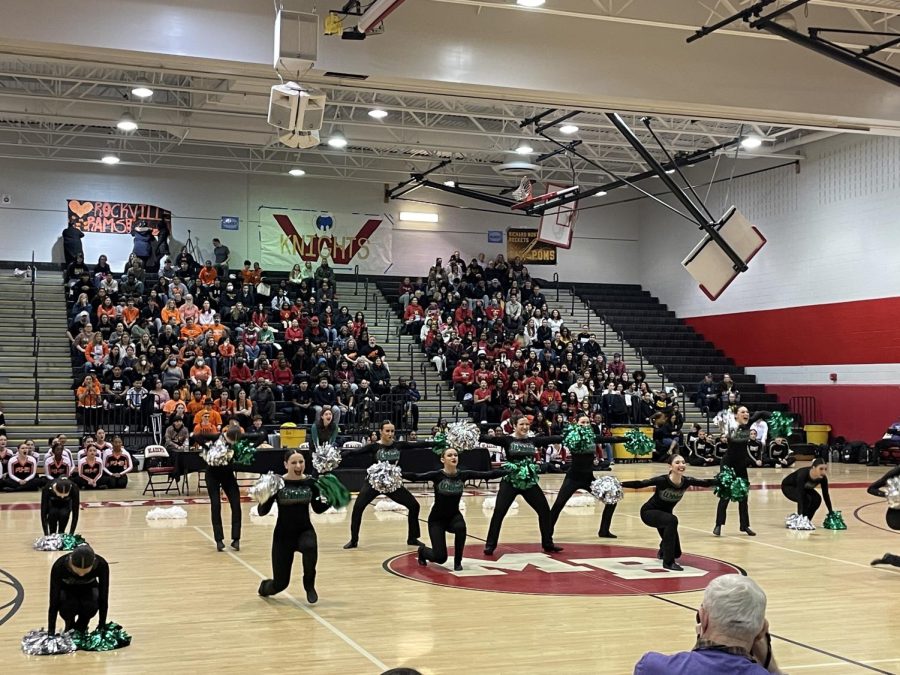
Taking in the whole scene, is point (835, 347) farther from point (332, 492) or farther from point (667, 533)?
point (332, 492)

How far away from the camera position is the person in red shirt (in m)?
28.0

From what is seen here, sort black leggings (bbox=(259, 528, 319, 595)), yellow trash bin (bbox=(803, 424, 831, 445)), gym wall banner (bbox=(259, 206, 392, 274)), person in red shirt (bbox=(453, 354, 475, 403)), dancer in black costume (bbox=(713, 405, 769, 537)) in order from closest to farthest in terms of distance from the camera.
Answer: black leggings (bbox=(259, 528, 319, 595)) < dancer in black costume (bbox=(713, 405, 769, 537)) < person in red shirt (bbox=(453, 354, 475, 403)) < yellow trash bin (bbox=(803, 424, 831, 445)) < gym wall banner (bbox=(259, 206, 392, 274))

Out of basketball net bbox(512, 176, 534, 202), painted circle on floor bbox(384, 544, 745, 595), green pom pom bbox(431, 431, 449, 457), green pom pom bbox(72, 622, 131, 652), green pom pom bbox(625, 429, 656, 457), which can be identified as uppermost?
basketball net bbox(512, 176, 534, 202)

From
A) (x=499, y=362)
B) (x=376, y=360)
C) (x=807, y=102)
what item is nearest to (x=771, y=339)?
(x=499, y=362)

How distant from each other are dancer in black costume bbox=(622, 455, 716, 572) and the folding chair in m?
10.4

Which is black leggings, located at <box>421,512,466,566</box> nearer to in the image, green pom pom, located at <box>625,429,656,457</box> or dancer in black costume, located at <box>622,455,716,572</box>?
dancer in black costume, located at <box>622,455,716,572</box>

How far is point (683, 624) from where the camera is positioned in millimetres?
9125

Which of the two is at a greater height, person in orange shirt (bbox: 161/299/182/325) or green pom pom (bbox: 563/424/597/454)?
person in orange shirt (bbox: 161/299/182/325)

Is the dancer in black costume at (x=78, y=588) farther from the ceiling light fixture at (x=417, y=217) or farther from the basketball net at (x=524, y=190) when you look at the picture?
the ceiling light fixture at (x=417, y=217)

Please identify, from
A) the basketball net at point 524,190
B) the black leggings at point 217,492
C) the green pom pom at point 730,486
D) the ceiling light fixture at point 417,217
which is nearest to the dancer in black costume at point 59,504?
the black leggings at point 217,492

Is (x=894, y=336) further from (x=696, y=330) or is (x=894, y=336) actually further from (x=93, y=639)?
(x=93, y=639)

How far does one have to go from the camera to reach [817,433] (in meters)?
29.2

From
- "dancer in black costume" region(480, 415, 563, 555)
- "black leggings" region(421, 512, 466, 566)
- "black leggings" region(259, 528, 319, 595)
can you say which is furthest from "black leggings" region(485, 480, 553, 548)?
"black leggings" region(259, 528, 319, 595)

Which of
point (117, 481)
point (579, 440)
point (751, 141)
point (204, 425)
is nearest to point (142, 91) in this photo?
point (204, 425)
